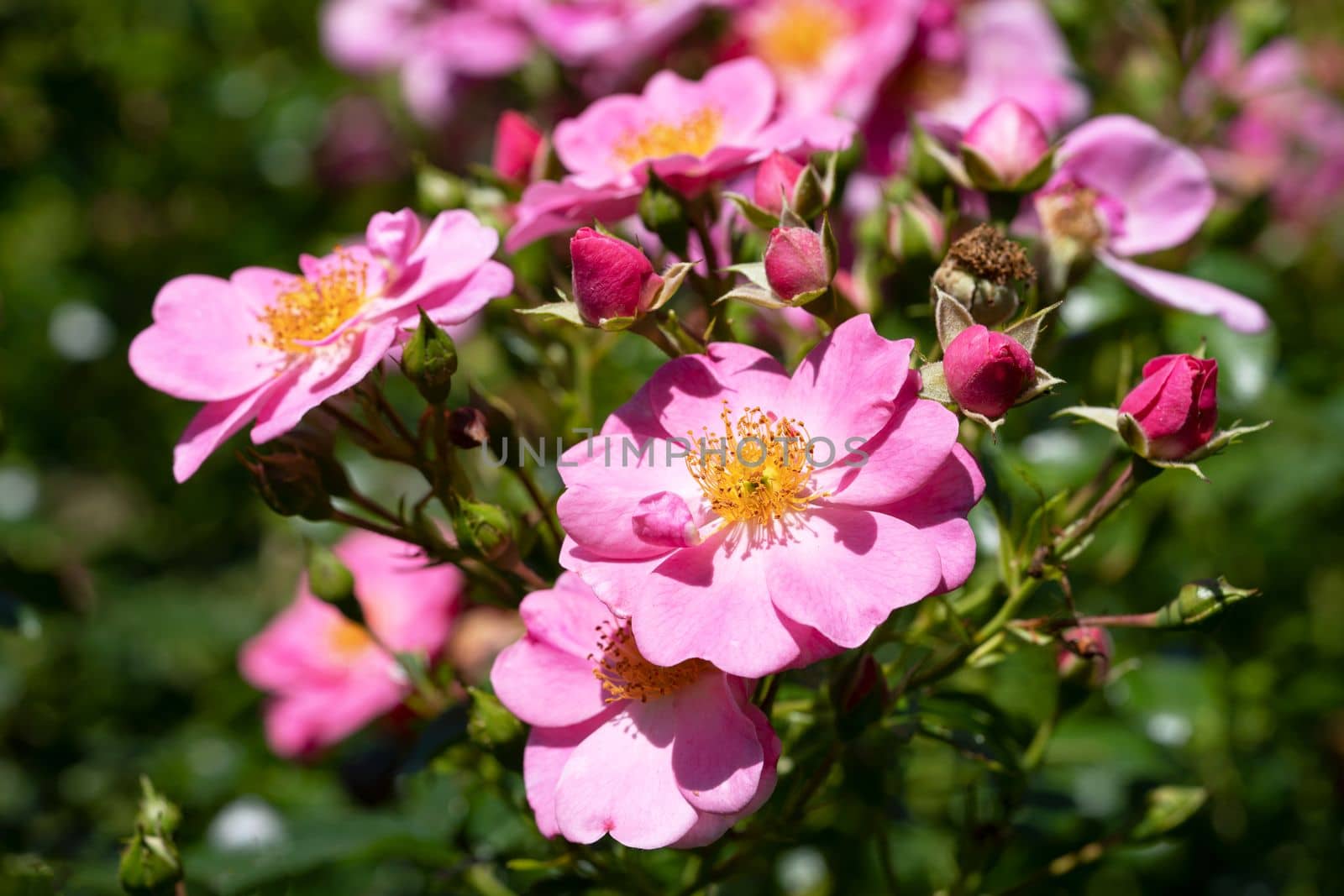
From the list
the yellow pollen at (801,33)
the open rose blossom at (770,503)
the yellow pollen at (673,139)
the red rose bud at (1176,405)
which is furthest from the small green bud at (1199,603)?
A: the yellow pollen at (801,33)

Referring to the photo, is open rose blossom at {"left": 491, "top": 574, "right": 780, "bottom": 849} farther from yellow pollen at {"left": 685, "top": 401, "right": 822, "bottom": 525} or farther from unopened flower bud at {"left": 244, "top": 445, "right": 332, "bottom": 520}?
unopened flower bud at {"left": 244, "top": 445, "right": 332, "bottom": 520}

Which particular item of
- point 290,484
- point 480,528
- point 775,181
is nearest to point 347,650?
point 290,484

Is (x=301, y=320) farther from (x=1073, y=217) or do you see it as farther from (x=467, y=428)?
(x=1073, y=217)

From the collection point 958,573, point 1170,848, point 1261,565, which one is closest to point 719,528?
point 958,573

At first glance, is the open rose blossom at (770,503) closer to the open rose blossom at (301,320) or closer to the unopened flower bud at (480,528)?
the unopened flower bud at (480,528)

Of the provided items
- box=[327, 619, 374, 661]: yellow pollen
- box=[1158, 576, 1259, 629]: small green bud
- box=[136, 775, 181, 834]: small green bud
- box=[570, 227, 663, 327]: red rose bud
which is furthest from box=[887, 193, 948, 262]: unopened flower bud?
box=[327, 619, 374, 661]: yellow pollen
